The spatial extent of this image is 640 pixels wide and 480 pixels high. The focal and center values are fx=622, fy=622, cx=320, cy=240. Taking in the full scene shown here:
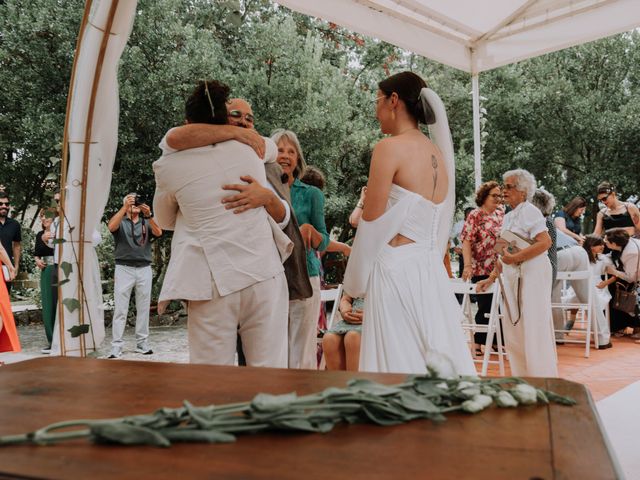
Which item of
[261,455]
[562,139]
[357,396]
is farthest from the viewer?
[562,139]

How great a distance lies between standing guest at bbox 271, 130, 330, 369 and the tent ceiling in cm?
173

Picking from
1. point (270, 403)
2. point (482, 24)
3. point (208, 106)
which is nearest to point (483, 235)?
point (482, 24)

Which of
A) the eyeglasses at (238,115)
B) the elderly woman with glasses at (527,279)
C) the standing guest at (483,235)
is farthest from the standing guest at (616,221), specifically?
the eyeglasses at (238,115)

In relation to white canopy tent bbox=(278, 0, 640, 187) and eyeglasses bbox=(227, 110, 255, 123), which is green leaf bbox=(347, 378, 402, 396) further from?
white canopy tent bbox=(278, 0, 640, 187)

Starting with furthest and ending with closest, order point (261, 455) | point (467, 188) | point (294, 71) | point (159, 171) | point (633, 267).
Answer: point (467, 188)
point (294, 71)
point (633, 267)
point (159, 171)
point (261, 455)

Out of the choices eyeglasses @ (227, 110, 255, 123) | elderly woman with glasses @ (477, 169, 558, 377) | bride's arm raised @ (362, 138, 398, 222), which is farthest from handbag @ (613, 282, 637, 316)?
eyeglasses @ (227, 110, 255, 123)

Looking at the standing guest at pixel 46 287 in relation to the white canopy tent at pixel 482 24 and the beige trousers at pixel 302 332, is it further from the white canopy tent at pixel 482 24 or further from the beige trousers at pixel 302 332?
the white canopy tent at pixel 482 24

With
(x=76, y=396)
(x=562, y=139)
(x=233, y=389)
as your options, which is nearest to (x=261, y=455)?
(x=233, y=389)

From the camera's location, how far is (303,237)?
3.18 meters

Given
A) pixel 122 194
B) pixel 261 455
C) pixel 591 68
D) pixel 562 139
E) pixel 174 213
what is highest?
pixel 591 68

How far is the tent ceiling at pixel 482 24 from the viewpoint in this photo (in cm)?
514

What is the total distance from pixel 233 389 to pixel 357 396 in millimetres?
298

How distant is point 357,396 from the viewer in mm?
946

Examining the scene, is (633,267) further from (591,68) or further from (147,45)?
(591,68)
